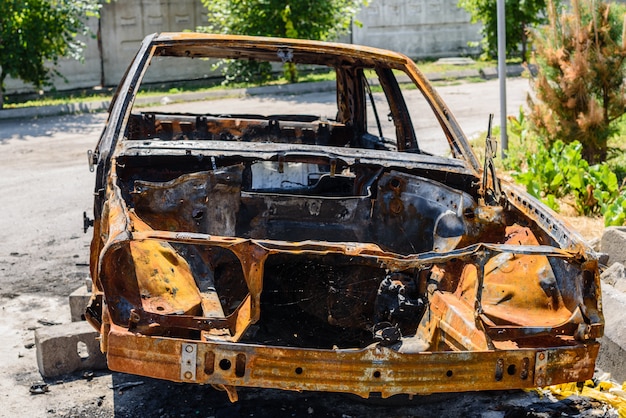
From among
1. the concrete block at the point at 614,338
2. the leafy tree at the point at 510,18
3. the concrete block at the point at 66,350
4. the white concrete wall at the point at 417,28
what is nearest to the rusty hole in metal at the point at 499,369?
the concrete block at the point at 614,338

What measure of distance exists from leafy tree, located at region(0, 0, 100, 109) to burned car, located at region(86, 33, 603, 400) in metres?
9.06

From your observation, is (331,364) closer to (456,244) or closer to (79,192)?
(456,244)

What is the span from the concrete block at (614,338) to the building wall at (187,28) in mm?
12852

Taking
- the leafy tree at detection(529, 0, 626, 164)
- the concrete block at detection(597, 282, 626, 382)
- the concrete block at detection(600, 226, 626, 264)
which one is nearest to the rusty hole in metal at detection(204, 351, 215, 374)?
the concrete block at detection(597, 282, 626, 382)

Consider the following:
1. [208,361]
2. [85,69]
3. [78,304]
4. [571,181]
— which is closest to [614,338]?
[208,361]

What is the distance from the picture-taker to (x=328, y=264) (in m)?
4.57

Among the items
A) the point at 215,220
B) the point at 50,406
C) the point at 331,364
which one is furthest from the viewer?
the point at 215,220

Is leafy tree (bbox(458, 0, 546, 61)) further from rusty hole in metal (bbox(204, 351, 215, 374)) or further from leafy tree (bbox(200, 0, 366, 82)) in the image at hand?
rusty hole in metal (bbox(204, 351, 215, 374))

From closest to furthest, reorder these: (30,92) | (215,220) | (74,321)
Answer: (215,220), (74,321), (30,92)

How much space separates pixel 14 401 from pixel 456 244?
2358 mm

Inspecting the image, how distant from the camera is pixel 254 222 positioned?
5102mm

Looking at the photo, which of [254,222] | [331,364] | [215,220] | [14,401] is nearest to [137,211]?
[215,220]

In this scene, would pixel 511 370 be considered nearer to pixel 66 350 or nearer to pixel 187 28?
pixel 66 350

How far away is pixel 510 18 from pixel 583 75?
1012 cm
